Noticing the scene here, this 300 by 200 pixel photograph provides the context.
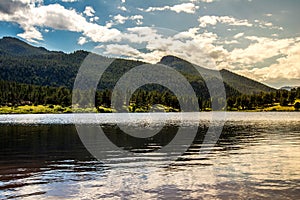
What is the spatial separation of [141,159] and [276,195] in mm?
19366

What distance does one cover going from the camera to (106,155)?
43781mm

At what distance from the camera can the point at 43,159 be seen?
4141 centimetres

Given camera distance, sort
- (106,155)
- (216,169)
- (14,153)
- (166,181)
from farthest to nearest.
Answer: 1. (14,153)
2. (106,155)
3. (216,169)
4. (166,181)

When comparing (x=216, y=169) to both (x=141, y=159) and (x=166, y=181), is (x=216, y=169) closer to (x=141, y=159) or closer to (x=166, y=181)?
(x=166, y=181)

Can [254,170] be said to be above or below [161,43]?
below

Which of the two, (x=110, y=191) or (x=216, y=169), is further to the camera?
(x=216, y=169)

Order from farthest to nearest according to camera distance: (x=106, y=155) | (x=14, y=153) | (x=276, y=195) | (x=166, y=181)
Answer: (x=14, y=153), (x=106, y=155), (x=166, y=181), (x=276, y=195)

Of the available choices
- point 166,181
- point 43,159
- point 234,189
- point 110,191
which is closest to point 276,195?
point 234,189

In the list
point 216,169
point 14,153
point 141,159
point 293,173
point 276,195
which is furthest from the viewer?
point 14,153

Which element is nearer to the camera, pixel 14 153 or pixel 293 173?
pixel 293 173

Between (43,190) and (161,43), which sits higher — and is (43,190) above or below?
below

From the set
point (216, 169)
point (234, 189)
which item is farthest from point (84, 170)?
point (234, 189)

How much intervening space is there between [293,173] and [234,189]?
8526 millimetres

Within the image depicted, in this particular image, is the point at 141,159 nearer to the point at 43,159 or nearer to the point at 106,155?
the point at 106,155
